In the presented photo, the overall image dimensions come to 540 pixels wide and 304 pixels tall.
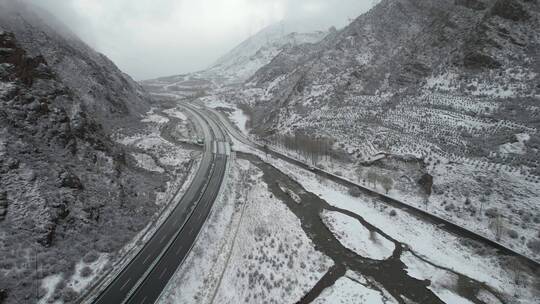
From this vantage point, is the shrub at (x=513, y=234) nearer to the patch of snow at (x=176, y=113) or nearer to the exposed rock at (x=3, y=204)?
the exposed rock at (x=3, y=204)

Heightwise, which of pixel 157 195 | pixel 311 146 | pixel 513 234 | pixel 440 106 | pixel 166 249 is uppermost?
pixel 440 106

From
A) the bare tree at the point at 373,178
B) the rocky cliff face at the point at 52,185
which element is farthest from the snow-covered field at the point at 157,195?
the bare tree at the point at 373,178

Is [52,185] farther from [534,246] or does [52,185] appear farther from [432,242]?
[534,246]

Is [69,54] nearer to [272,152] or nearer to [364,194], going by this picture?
[272,152]

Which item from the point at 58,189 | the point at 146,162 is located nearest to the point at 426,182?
the point at 58,189

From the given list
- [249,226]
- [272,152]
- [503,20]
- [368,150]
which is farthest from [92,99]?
[503,20]

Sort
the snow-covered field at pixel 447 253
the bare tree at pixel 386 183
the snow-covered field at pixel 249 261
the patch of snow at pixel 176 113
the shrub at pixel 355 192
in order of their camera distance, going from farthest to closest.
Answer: the patch of snow at pixel 176 113
the shrub at pixel 355 192
the bare tree at pixel 386 183
the snow-covered field at pixel 249 261
the snow-covered field at pixel 447 253

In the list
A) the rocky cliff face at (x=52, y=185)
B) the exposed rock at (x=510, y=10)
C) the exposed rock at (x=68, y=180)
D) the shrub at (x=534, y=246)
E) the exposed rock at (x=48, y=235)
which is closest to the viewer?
the rocky cliff face at (x=52, y=185)
